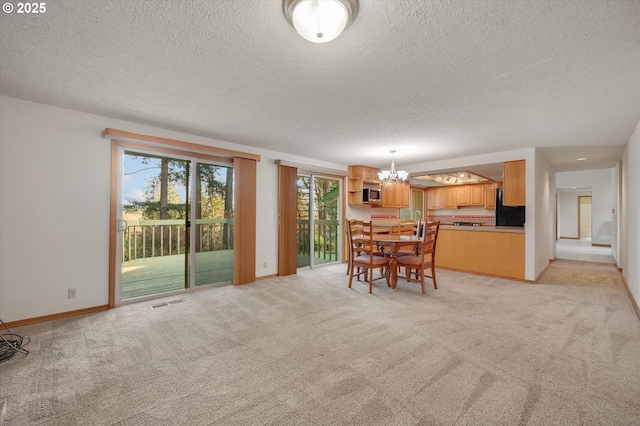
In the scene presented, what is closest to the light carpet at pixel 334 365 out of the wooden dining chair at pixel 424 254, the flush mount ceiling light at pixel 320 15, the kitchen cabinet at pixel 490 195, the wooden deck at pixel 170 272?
the wooden dining chair at pixel 424 254

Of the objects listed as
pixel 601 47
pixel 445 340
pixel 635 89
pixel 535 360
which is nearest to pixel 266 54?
pixel 601 47

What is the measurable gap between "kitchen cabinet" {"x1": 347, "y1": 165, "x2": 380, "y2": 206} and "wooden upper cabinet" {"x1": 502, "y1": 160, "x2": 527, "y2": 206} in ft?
8.32

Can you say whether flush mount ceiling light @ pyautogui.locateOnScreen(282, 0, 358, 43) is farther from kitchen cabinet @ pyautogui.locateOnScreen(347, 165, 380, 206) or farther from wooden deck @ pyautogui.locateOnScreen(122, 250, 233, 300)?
kitchen cabinet @ pyautogui.locateOnScreen(347, 165, 380, 206)

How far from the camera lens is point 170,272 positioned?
14.0ft

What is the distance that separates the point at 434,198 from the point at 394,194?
309 cm

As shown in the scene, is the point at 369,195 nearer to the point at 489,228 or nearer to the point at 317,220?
the point at 317,220

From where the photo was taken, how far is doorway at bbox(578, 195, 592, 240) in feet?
37.6

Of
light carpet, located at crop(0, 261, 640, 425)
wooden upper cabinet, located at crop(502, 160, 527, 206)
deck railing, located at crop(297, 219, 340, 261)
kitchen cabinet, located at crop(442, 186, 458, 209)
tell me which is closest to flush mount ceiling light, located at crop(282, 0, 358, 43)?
light carpet, located at crop(0, 261, 640, 425)

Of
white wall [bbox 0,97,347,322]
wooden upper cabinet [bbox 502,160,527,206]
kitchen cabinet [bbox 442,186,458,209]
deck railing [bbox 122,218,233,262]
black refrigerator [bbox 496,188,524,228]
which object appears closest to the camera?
white wall [bbox 0,97,347,322]

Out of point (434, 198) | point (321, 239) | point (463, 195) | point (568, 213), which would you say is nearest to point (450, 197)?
point (463, 195)

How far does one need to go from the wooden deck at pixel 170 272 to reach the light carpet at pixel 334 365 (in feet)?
2.33

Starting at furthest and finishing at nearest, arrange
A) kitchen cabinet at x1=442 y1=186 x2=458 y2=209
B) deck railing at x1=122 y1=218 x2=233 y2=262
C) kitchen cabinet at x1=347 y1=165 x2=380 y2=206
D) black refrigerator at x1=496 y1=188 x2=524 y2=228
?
kitchen cabinet at x1=442 y1=186 x2=458 y2=209
kitchen cabinet at x1=347 y1=165 x2=380 y2=206
black refrigerator at x1=496 y1=188 x2=524 y2=228
deck railing at x1=122 y1=218 x2=233 y2=262

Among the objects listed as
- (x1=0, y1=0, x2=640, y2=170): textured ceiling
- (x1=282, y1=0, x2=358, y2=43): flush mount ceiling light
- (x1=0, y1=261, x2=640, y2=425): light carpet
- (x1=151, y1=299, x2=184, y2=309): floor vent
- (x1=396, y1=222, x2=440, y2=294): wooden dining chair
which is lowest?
(x1=151, y1=299, x2=184, y2=309): floor vent

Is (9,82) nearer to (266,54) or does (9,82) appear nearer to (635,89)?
(266,54)
